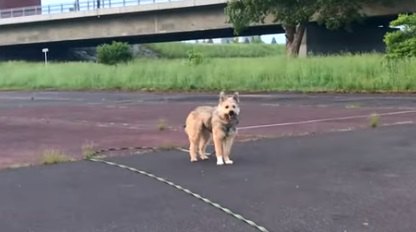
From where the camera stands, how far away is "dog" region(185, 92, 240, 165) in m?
9.63

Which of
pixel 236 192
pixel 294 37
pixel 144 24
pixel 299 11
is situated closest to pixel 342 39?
pixel 294 37

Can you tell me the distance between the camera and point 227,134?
994cm

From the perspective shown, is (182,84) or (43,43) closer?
(182,84)

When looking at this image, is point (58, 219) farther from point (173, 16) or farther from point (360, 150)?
point (173, 16)

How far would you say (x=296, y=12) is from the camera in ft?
159

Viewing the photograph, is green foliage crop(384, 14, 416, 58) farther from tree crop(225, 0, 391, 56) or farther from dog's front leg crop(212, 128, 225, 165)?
dog's front leg crop(212, 128, 225, 165)

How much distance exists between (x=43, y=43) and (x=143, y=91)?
3565 centimetres

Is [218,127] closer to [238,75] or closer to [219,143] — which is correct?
[219,143]

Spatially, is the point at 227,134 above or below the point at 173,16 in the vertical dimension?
below

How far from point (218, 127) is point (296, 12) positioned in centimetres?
Answer: 3958

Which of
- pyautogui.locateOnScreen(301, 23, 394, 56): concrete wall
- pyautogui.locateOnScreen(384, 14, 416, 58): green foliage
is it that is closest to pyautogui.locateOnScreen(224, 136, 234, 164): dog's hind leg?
pyautogui.locateOnScreen(384, 14, 416, 58): green foliage

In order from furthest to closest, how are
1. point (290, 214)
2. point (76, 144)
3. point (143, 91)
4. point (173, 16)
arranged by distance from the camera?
1. point (173, 16)
2. point (143, 91)
3. point (76, 144)
4. point (290, 214)

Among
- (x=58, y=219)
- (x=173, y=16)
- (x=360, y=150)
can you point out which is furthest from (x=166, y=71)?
(x=58, y=219)

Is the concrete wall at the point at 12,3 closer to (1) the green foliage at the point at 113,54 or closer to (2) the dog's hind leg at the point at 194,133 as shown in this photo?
(1) the green foliage at the point at 113,54
